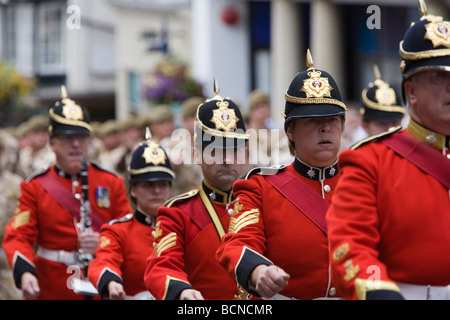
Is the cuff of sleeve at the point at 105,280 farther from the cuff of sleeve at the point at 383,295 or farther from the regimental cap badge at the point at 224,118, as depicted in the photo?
the cuff of sleeve at the point at 383,295

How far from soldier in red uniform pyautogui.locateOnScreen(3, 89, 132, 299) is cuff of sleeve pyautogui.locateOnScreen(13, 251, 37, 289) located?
0.24 feet

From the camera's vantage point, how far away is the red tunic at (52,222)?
27.5 feet

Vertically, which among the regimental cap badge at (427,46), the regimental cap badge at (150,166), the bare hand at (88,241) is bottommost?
the bare hand at (88,241)

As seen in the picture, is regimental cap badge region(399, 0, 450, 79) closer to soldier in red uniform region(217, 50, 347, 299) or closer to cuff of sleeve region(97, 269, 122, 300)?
soldier in red uniform region(217, 50, 347, 299)

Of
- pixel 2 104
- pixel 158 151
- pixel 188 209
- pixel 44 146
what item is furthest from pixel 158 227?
pixel 2 104

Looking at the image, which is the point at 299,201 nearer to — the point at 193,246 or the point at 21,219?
the point at 193,246

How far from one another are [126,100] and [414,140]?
26452 millimetres

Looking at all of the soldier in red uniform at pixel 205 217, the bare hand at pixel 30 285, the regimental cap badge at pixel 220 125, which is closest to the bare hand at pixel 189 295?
the soldier in red uniform at pixel 205 217

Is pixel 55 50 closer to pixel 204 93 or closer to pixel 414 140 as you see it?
pixel 204 93

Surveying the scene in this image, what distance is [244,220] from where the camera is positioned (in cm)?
500

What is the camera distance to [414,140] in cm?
429

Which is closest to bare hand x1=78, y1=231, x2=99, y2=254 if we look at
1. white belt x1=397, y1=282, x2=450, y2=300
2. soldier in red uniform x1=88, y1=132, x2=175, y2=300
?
soldier in red uniform x1=88, y1=132, x2=175, y2=300

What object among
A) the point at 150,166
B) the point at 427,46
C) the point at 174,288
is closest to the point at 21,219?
the point at 150,166

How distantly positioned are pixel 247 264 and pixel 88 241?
3785mm
